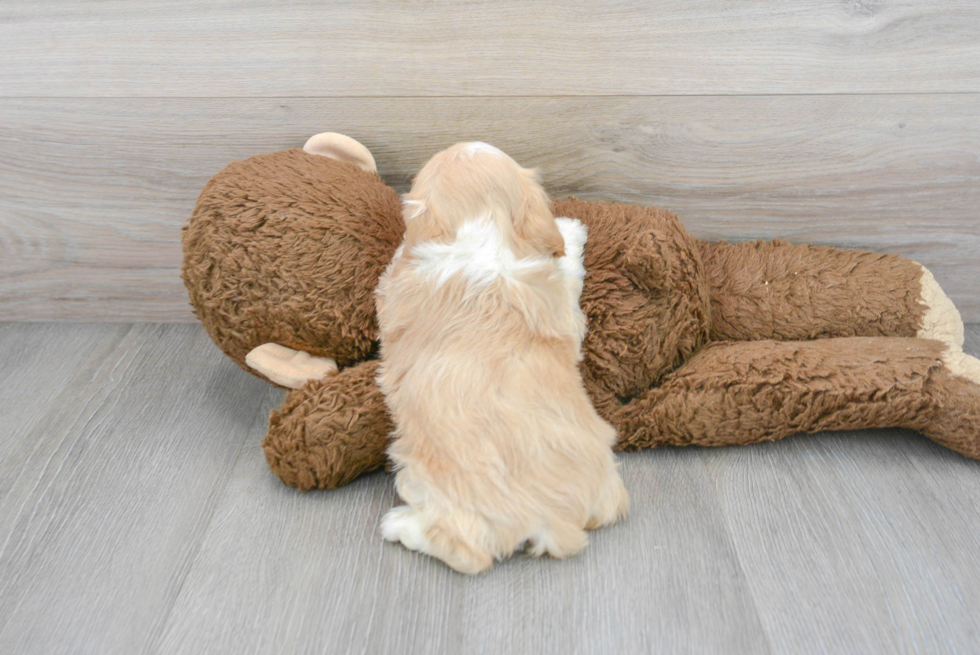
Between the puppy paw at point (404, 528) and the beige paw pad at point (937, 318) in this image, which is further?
the beige paw pad at point (937, 318)

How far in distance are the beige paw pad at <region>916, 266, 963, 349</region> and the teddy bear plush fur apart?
67 millimetres

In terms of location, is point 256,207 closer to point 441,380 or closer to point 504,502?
point 441,380

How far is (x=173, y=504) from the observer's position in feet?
3.99

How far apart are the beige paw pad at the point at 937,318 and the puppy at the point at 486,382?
682 millimetres

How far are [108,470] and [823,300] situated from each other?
1316 mm

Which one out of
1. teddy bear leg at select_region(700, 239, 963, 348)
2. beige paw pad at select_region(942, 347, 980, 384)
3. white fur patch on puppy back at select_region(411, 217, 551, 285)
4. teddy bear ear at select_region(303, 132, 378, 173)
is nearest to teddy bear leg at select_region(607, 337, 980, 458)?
beige paw pad at select_region(942, 347, 980, 384)

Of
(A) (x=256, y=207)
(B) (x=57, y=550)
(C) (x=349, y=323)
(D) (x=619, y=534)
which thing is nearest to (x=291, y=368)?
(C) (x=349, y=323)

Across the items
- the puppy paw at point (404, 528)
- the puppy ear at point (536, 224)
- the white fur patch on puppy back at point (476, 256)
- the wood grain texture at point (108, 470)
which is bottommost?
the wood grain texture at point (108, 470)

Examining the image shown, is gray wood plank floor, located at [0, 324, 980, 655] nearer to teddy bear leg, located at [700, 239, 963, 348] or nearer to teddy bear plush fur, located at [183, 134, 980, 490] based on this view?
teddy bear plush fur, located at [183, 134, 980, 490]

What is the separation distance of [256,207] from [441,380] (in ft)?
1.52

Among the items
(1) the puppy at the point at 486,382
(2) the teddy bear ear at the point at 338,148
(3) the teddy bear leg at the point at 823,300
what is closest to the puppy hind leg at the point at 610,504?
(1) the puppy at the point at 486,382

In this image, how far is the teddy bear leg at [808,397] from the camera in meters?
1.24

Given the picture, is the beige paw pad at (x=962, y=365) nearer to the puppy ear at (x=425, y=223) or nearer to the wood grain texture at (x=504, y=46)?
the wood grain texture at (x=504, y=46)

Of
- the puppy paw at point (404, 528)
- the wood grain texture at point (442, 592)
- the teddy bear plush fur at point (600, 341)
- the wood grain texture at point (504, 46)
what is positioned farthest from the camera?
the wood grain texture at point (504, 46)
